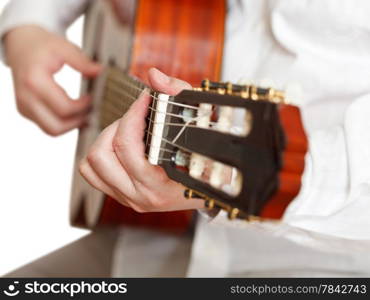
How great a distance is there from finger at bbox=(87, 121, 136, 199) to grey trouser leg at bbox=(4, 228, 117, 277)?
349 mm

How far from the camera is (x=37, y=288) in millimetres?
839

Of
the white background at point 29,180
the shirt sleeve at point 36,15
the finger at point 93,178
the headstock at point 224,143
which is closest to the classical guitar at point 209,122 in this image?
the headstock at point 224,143

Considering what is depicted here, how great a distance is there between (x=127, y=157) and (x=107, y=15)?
0.60m

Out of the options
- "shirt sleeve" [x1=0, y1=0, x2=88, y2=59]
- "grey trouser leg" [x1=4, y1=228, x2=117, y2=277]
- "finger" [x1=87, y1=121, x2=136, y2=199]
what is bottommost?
"grey trouser leg" [x1=4, y1=228, x2=117, y2=277]

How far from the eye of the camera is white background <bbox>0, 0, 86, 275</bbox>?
116cm

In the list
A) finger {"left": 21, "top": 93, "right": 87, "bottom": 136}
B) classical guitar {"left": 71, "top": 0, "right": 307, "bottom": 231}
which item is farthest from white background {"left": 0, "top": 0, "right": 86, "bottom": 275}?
classical guitar {"left": 71, "top": 0, "right": 307, "bottom": 231}

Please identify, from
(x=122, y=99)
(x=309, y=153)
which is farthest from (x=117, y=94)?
(x=309, y=153)

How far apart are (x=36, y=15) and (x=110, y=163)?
51 centimetres

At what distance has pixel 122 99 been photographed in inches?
29.5

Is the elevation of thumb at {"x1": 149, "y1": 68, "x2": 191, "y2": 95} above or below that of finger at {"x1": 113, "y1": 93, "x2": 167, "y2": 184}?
above

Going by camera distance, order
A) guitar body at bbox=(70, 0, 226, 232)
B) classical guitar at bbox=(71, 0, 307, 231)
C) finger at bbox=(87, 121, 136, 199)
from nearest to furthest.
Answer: classical guitar at bbox=(71, 0, 307, 231)
finger at bbox=(87, 121, 136, 199)
guitar body at bbox=(70, 0, 226, 232)

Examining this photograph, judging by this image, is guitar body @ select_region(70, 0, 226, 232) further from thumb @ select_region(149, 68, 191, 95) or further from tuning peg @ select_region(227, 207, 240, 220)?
tuning peg @ select_region(227, 207, 240, 220)

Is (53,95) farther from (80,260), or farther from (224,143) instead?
(224,143)

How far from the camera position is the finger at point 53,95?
93 cm
